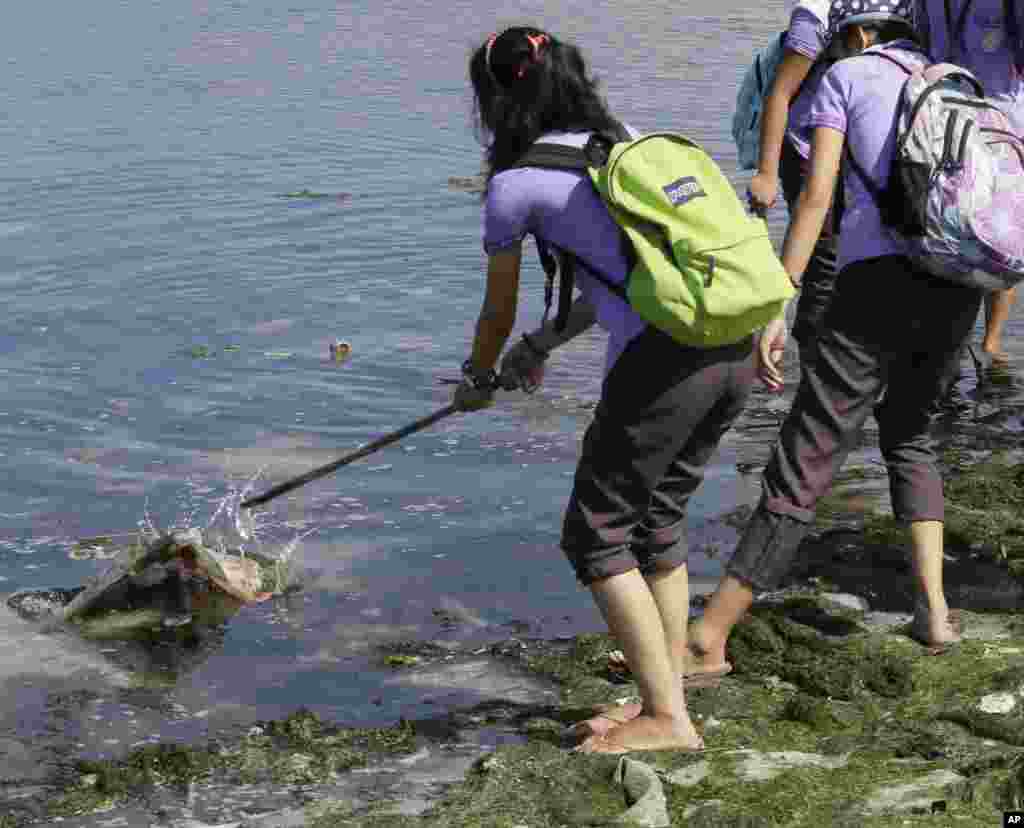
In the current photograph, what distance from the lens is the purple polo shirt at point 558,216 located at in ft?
13.3

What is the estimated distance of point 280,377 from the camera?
8.77 meters

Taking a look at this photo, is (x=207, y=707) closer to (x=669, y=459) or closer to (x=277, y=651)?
(x=277, y=651)

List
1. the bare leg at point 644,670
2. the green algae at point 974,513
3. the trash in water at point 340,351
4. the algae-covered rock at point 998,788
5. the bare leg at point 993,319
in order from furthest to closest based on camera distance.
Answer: the trash in water at point 340,351 < the bare leg at point 993,319 < the green algae at point 974,513 < the bare leg at point 644,670 < the algae-covered rock at point 998,788

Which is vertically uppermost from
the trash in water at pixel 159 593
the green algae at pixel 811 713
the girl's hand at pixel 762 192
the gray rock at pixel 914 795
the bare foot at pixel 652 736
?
the girl's hand at pixel 762 192

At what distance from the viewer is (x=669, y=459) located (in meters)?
4.27

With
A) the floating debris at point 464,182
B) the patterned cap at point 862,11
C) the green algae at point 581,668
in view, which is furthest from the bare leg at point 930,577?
the floating debris at point 464,182

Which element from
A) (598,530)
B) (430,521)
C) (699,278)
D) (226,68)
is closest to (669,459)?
(598,530)

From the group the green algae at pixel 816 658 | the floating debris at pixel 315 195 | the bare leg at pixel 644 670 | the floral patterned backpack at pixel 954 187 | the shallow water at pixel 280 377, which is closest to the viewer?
the bare leg at pixel 644 670

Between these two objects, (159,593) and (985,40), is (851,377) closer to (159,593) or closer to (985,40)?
(985,40)

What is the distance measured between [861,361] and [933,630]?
3.00 feet

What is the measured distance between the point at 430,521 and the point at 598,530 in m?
2.63

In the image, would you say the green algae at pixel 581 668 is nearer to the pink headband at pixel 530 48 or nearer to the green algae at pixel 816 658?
the green algae at pixel 816 658

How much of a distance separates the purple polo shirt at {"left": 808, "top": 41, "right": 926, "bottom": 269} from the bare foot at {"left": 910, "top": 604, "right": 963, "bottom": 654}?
118 centimetres

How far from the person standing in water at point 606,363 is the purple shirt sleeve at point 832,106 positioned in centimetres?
67
